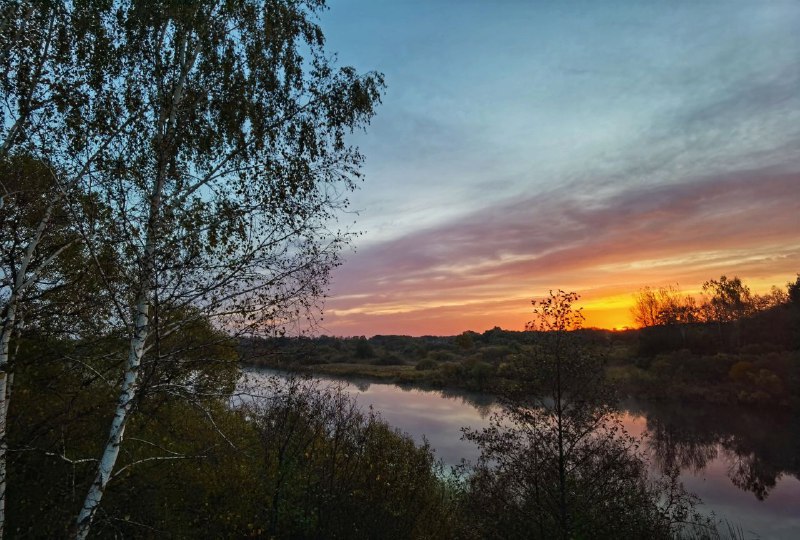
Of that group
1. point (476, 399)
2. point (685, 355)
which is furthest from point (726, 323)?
point (476, 399)

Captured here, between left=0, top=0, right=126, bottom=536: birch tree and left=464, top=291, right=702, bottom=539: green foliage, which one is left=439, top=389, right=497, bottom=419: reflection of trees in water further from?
left=0, top=0, right=126, bottom=536: birch tree

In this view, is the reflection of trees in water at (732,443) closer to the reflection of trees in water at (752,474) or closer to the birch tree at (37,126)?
the reflection of trees in water at (752,474)

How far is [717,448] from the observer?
1152 inches

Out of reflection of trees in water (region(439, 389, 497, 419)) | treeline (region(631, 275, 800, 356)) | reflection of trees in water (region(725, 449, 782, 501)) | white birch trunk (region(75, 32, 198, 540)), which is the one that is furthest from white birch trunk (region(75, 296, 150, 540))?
treeline (region(631, 275, 800, 356))

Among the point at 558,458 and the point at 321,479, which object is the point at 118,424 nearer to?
the point at 321,479

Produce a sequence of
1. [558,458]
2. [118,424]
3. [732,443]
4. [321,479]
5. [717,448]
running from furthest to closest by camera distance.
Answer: [732,443], [717,448], [321,479], [558,458], [118,424]

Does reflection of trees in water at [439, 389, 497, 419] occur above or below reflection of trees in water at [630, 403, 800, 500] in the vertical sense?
below

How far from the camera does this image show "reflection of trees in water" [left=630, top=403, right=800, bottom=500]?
2488 centimetres

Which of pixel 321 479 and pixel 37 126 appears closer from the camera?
pixel 37 126

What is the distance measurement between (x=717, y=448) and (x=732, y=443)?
190 centimetres

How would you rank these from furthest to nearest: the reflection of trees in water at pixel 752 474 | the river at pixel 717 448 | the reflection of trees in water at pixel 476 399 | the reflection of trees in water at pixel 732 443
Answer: the reflection of trees in water at pixel 476 399 < the reflection of trees in water at pixel 732 443 < the reflection of trees in water at pixel 752 474 < the river at pixel 717 448

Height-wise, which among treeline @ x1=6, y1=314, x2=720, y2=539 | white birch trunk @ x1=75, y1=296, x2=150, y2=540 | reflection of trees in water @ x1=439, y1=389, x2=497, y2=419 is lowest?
reflection of trees in water @ x1=439, y1=389, x2=497, y2=419

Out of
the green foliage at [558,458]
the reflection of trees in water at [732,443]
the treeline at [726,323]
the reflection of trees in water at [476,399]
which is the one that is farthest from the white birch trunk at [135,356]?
the treeline at [726,323]

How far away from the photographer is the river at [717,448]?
65.6ft
